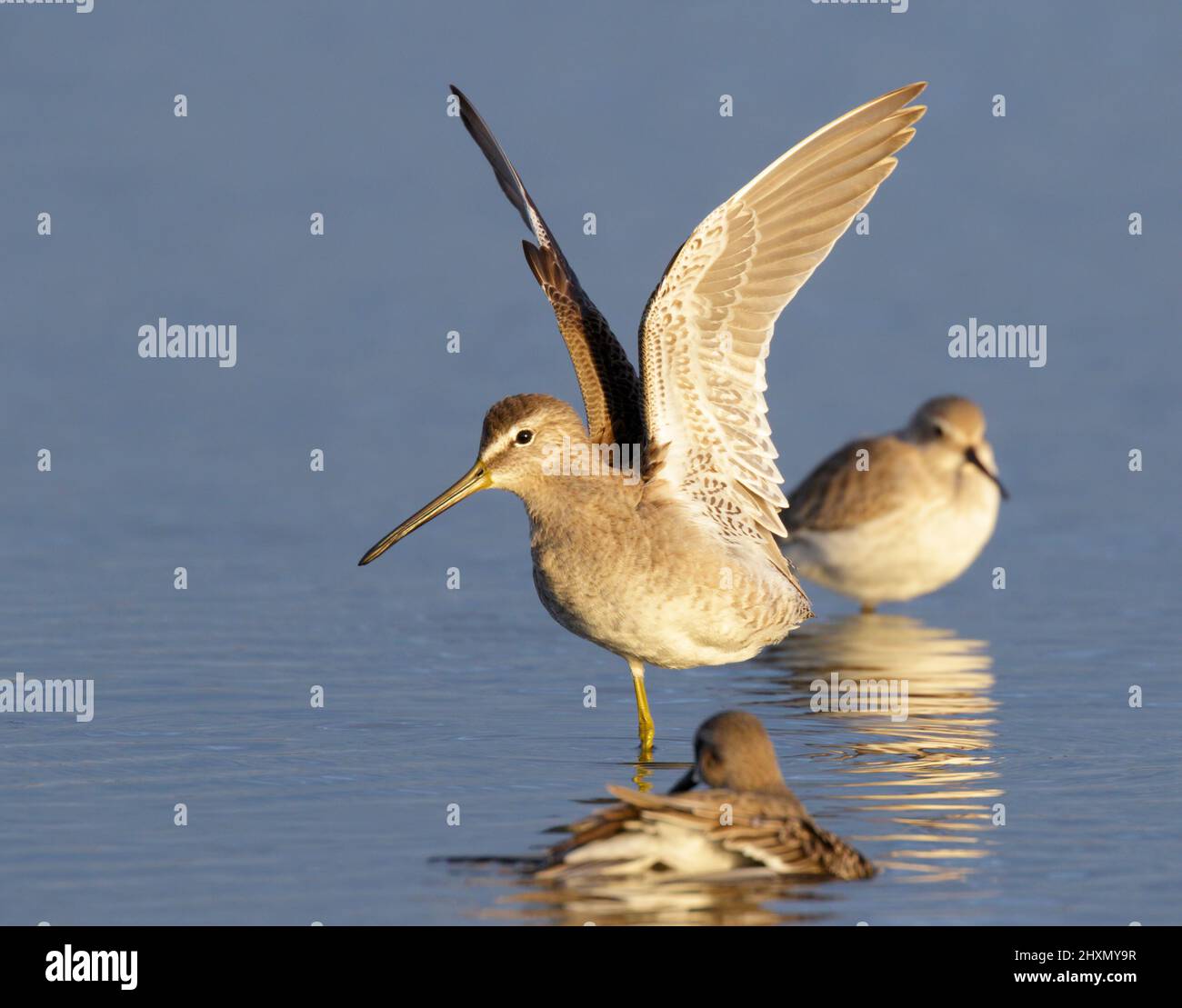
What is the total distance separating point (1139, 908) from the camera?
7.33 meters

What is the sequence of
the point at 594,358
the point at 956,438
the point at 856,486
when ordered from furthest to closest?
the point at 956,438 < the point at 856,486 < the point at 594,358

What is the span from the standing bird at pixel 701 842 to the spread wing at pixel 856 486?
20.7ft

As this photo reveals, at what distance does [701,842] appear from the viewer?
24.6 ft

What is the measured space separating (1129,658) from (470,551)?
4.44 meters

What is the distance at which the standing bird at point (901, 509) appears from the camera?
44.3 ft

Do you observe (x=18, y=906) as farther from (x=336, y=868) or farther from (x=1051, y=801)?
(x=1051, y=801)

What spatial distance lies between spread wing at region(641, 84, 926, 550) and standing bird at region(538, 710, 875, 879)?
2.36 metres

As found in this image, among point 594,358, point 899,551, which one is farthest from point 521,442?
point 899,551

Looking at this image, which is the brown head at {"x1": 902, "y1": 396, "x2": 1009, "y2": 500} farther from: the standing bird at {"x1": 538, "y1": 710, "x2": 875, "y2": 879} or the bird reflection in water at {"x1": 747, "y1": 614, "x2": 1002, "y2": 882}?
the standing bird at {"x1": 538, "y1": 710, "x2": 875, "y2": 879}

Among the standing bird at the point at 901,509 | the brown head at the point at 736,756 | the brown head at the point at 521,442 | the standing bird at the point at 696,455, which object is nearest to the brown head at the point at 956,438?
the standing bird at the point at 901,509

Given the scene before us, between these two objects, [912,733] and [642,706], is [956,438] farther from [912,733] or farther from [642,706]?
[642,706]

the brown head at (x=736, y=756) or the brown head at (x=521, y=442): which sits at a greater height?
the brown head at (x=521, y=442)

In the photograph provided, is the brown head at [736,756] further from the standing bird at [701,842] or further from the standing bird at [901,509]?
the standing bird at [901,509]

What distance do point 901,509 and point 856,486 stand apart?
339mm
